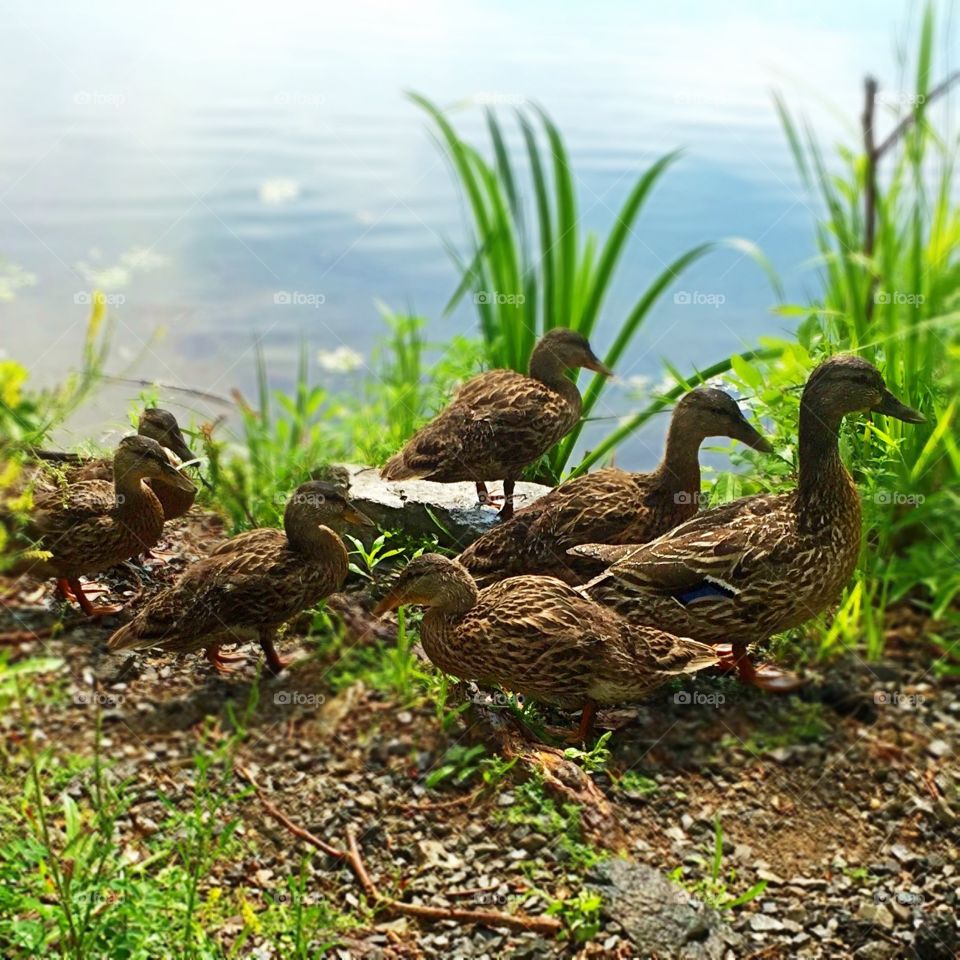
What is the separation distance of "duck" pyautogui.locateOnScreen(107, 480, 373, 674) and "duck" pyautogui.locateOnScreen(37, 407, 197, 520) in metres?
0.53

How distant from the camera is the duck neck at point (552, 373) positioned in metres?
5.51

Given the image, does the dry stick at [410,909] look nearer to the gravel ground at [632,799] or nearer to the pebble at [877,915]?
the gravel ground at [632,799]

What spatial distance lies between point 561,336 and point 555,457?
63 centimetres

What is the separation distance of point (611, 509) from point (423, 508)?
874 mm

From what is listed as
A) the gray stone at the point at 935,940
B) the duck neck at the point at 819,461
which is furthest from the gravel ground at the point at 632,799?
the duck neck at the point at 819,461

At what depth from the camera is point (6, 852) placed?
3.59 meters

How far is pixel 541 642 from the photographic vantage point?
398 centimetres

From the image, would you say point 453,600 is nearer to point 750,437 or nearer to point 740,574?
point 740,574

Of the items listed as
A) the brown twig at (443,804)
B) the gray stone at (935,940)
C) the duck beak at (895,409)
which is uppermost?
the duck beak at (895,409)

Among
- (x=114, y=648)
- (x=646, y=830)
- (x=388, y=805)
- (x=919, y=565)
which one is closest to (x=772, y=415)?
(x=919, y=565)

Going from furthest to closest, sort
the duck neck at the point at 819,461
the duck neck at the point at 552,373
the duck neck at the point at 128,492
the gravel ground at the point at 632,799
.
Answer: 1. the duck neck at the point at 552,373
2. the duck neck at the point at 128,492
3. the duck neck at the point at 819,461
4. the gravel ground at the point at 632,799

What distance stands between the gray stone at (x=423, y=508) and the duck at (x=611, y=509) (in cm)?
42

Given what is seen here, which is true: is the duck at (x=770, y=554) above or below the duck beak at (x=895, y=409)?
below

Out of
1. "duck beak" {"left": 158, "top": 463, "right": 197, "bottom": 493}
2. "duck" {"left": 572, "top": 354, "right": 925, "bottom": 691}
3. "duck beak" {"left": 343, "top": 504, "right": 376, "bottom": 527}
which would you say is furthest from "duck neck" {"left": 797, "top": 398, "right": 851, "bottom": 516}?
"duck beak" {"left": 158, "top": 463, "right": 197, "bottom": 493}
